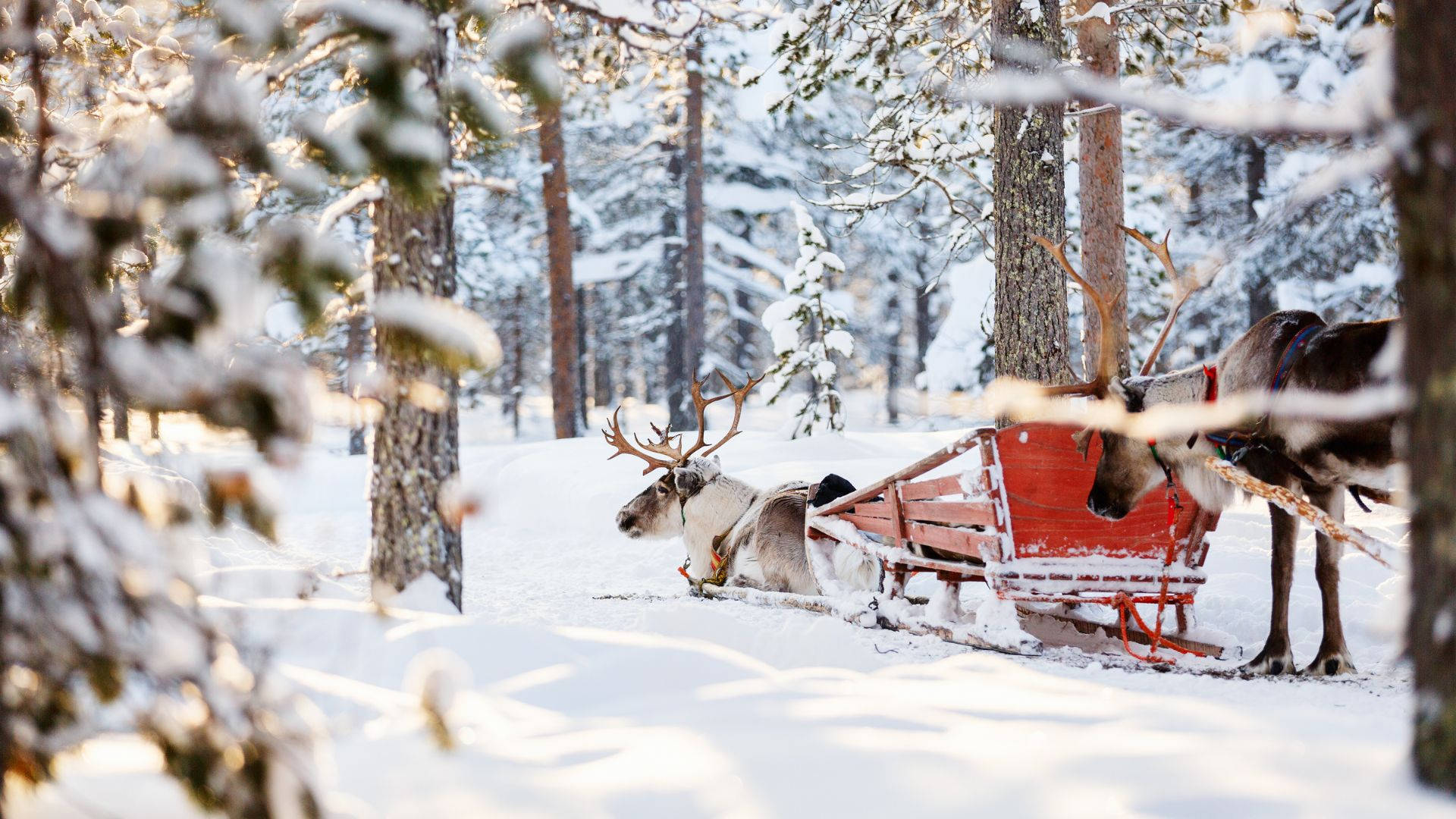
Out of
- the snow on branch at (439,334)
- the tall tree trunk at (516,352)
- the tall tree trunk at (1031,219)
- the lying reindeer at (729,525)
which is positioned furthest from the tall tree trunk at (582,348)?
the snow on branch at (439,334)

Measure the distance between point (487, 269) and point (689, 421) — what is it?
7.33 m

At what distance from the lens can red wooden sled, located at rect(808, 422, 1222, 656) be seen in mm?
5020

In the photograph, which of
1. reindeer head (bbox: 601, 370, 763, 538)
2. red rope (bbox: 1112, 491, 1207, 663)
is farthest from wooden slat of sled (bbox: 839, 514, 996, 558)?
reindeer head (bbox: 601, 370, 763, 538)

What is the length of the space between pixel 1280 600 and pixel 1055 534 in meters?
1.13

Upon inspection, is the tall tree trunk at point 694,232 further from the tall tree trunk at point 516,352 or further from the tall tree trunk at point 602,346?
the tall tree trunk at point 516,352

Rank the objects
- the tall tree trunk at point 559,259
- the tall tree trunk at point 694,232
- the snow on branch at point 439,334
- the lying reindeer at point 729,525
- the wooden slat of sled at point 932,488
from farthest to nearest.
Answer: the tall tree trunk at point 694,232 → the tall tree trunk at point 559,259 → the lying reindeer at point 729,525 → the wooden slat of sled at point 932,488 → the snow on branch at point 439,334

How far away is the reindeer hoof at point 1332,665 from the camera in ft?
15.9

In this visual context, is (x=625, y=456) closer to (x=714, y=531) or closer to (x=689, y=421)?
(x=714, y=531)

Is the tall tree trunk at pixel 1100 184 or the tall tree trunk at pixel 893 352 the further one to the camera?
the tall tree trunk at pixel 893 352

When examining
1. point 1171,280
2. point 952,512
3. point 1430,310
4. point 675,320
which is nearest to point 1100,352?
point 1171,280

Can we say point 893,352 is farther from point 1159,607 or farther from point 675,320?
point 1159,607

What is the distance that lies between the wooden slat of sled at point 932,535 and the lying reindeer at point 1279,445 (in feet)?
2.20

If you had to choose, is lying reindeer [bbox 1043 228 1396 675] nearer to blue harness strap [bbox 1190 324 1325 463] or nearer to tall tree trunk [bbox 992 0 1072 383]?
blue harness strap [bbox 1190 324 1325 463]

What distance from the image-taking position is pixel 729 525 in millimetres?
7746
